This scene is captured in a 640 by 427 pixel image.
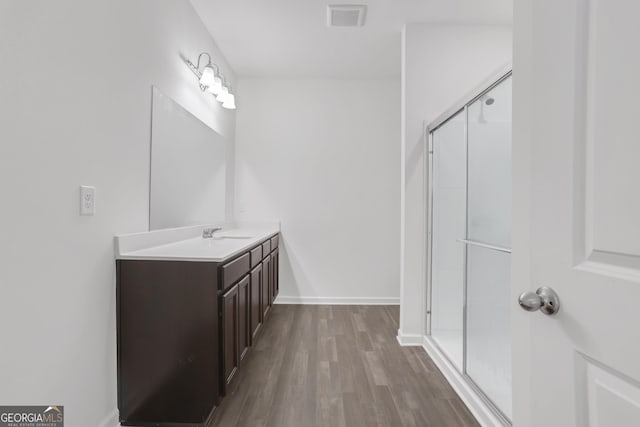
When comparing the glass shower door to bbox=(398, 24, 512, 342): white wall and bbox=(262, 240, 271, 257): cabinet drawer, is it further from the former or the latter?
bbox=(262, 240, 271, 257): cabinet drawer

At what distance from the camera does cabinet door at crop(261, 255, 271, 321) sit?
9.47 ft

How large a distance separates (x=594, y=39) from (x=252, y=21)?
2.75 meters

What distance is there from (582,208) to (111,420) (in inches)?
78.1

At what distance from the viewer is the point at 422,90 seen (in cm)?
293

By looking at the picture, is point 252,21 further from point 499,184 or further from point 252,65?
point 499,184

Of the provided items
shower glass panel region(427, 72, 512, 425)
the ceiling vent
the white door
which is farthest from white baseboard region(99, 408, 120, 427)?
the ceiling vent

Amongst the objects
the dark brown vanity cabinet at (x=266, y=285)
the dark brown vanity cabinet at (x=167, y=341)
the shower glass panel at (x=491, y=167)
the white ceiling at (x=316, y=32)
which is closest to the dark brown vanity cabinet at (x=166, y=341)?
the dark brown vanity cabinet at (x=167, y=341)

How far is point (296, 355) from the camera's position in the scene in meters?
2.60

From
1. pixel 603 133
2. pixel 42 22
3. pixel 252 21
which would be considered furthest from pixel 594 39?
pixel 252 21

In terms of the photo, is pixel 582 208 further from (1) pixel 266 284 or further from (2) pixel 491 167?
(1) pixel 266 284

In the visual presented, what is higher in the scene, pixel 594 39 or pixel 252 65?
pixel 252 65

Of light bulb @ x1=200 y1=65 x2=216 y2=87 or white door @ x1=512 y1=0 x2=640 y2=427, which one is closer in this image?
white door @ x1=512 y1=0 x2=640 y2=427

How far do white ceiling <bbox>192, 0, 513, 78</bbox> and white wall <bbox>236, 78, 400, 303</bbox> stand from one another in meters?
0.28

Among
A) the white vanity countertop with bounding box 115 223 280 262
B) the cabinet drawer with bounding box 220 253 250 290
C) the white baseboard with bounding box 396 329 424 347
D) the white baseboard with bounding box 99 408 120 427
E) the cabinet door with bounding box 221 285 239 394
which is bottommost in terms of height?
the white baseboard with bounding box 396 329 424 347
